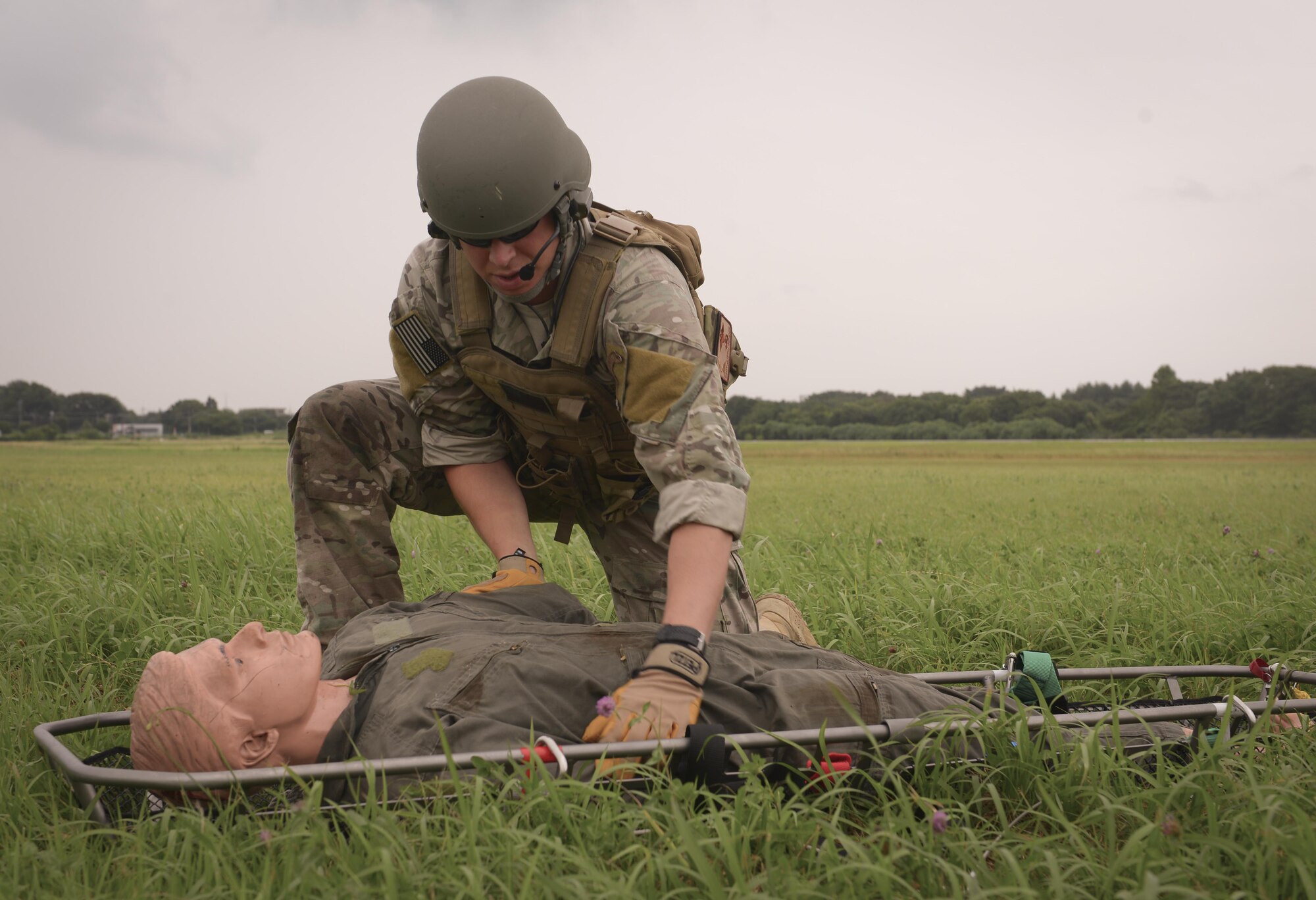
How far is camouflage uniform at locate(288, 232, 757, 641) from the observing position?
3457 millimetres

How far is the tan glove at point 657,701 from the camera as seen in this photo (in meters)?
2.54

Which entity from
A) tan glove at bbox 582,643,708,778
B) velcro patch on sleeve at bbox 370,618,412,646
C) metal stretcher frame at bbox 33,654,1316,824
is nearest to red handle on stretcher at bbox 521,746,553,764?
metal stretcher frame at bbox 33,654,1316,824

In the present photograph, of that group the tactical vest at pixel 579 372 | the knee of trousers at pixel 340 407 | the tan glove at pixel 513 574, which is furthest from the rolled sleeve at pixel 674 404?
the knee of trousers at pixel 340 407

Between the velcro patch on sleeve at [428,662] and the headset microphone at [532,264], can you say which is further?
the headset microphone at [532,264]

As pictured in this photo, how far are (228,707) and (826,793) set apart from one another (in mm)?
1703

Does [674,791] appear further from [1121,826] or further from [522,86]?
[522,86]

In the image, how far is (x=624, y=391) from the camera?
333 centimetres

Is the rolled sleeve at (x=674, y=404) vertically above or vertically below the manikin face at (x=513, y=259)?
below

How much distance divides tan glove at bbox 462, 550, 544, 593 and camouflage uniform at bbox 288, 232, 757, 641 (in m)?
0.53

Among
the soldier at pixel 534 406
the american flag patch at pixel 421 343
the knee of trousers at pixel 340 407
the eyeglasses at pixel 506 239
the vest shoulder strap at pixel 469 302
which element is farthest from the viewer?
the knee of trousers at pixel 340 407

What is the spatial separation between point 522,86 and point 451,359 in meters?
1.27

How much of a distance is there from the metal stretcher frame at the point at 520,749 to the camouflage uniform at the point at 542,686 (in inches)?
3.0

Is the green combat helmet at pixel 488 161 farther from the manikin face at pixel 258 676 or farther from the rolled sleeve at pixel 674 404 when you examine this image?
the manikin face at pixel 258 676

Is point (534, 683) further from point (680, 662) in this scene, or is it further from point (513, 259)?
point (513, 259)
